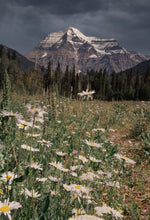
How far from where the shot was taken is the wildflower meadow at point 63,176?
1.43 meters

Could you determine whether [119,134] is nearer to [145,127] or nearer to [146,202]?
[145,127]

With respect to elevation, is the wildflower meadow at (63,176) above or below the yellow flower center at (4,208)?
below

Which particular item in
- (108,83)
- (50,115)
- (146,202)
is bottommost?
(146,202)

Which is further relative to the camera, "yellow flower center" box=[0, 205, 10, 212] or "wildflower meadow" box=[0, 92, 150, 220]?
"wildflower meadow" box=[0, 92, 150, 220]

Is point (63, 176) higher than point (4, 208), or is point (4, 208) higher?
point (4, 208)

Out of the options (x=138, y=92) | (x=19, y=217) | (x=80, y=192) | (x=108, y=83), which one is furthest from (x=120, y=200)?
(x=108, y=83)

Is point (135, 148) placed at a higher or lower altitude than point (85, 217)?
lower

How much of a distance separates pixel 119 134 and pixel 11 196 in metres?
5.99

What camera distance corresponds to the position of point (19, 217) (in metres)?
1.40

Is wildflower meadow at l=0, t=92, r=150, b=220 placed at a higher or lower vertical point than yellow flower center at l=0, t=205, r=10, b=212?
lower

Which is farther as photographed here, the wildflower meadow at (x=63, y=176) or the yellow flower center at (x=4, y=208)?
the wildflower meadow at (x=63, y=176)

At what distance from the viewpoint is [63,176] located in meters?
2.00

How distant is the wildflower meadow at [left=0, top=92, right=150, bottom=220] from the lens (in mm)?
1425

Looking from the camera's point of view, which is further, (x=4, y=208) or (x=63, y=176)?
(x=63, y=176)
